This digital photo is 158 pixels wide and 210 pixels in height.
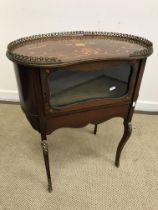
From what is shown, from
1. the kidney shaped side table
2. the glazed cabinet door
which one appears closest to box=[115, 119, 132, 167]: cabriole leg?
the kidney shaped side table

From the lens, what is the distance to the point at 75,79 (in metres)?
1.04

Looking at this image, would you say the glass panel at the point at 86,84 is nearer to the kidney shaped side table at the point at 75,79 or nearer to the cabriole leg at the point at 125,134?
the kidney shaped side table at the point at 75,79

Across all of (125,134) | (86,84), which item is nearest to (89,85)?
(86,84)

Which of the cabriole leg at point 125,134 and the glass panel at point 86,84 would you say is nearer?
the glass panel at point 86,84

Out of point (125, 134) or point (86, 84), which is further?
point (125, 134)

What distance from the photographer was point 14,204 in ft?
3.78

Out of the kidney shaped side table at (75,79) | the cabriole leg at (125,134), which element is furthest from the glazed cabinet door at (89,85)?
the cabriole leg at (125,134)

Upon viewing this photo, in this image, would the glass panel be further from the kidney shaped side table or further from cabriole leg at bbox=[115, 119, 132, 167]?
cabriole leg at bbox=[115, 119, 132, 167]

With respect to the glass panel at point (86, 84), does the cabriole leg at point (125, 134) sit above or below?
below

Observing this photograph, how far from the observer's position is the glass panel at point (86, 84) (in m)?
1.00

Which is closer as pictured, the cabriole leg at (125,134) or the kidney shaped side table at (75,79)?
the kidney shaped side table at (75,79)

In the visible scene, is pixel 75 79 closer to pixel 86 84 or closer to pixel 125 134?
pixel 86 84

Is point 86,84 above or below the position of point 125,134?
above

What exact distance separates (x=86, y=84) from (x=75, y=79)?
61 mm
